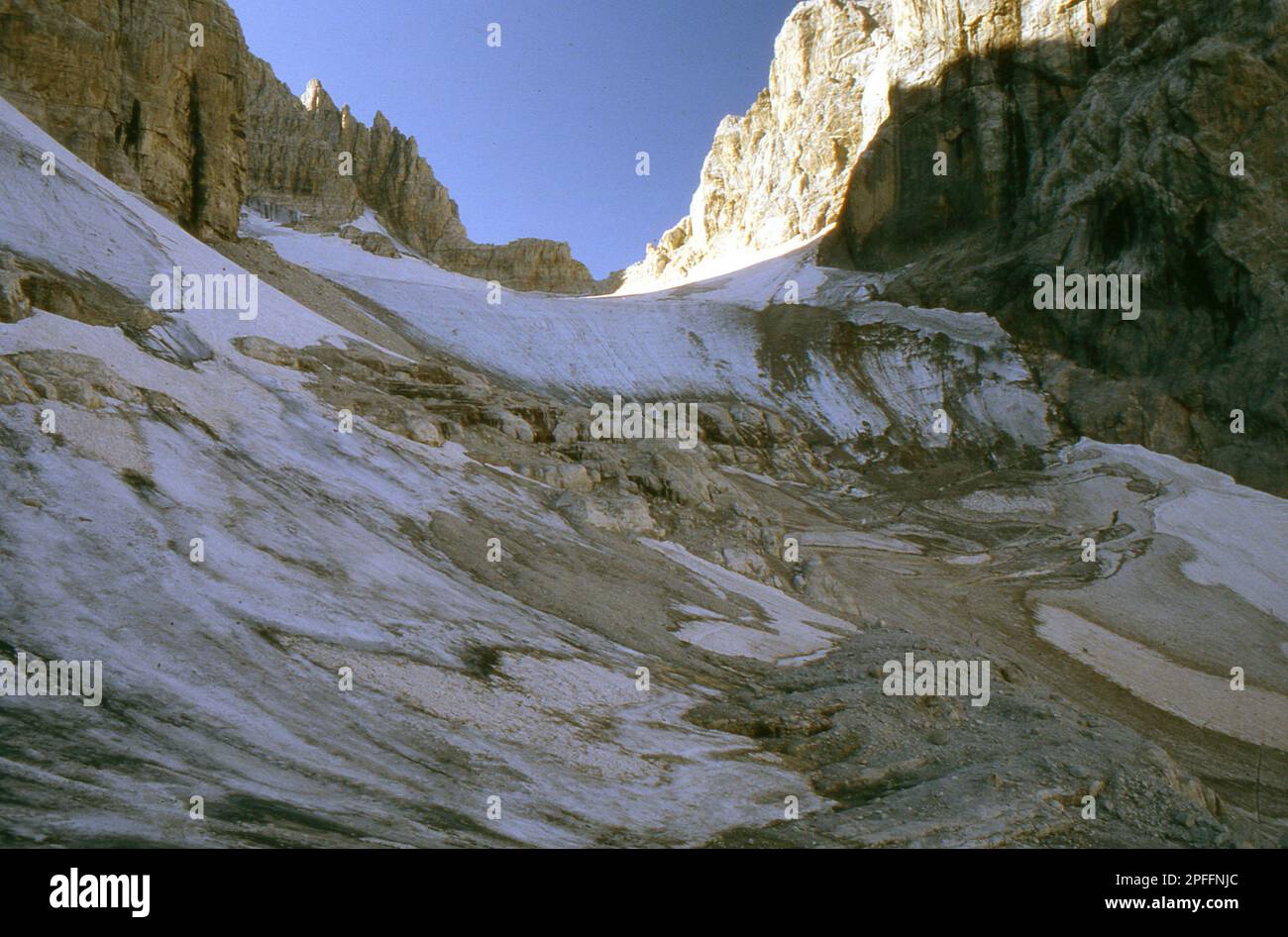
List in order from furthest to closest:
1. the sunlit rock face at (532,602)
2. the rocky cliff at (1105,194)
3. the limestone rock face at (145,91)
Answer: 1. the rocky cliff at (1105,194)
2. the limestone rock face at (145,91)
3. the sunlit rock face at (532,602)

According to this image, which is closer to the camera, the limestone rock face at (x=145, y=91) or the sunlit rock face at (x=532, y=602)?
the sunlit rock face at (x=532, y=602)

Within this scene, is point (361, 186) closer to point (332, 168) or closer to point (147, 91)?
point (332, 168)

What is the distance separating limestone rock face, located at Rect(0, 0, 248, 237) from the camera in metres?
29.0

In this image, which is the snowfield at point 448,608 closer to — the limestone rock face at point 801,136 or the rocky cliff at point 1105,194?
the rocky cliff at point 1105,194

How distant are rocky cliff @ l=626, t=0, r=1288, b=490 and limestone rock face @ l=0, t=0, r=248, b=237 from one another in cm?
3058

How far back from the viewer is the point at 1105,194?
44250 mm

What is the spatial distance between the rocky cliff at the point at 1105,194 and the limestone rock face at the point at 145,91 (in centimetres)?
3058

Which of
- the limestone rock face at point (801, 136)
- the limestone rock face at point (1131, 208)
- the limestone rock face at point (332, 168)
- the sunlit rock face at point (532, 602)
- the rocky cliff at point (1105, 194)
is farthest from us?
the limestone rock face at point (332, 168)

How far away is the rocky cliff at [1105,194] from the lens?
39.8 meters

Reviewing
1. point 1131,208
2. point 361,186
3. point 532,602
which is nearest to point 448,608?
point 532,602

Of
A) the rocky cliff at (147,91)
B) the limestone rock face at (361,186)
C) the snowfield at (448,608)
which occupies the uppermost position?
the limestone rock face at (361,186)

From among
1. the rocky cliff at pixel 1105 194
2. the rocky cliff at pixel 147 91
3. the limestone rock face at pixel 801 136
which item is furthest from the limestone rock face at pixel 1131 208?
the rocky cliff at pixel 147 91

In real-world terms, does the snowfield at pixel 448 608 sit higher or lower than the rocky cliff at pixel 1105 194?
lower
